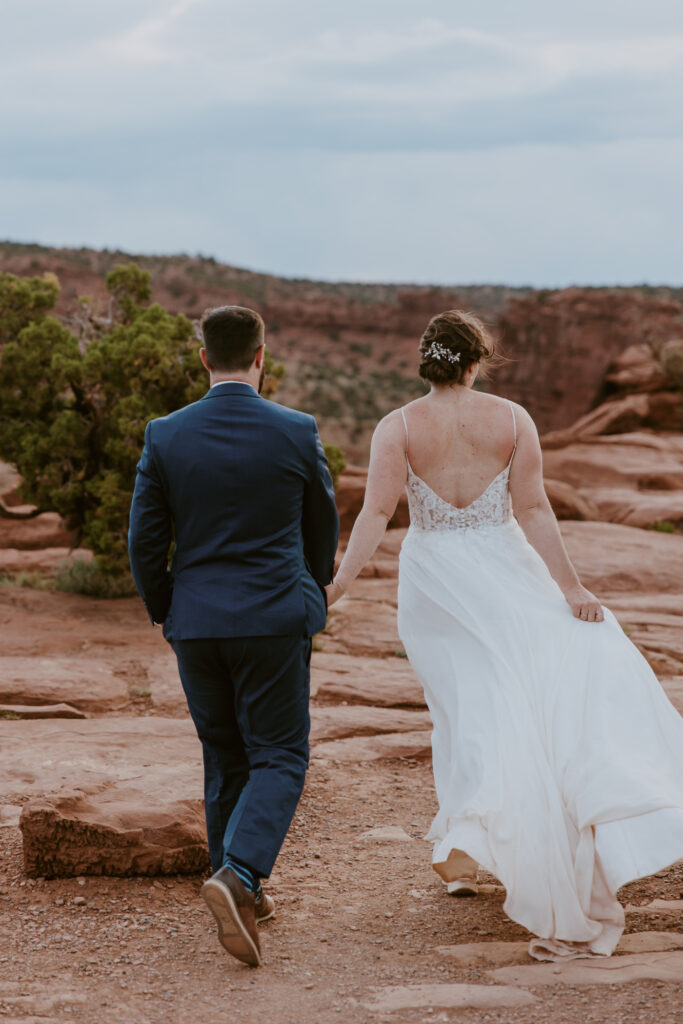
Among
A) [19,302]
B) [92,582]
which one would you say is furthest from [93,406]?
[92,582]

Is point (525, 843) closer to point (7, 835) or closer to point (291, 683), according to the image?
point (291, 683)

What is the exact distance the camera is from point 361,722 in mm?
7273

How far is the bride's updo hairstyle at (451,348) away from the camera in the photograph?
4297 millimetres

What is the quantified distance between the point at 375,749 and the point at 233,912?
10.8 feet

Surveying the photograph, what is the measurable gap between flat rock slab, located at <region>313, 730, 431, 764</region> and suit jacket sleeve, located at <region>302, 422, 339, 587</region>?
2934mm

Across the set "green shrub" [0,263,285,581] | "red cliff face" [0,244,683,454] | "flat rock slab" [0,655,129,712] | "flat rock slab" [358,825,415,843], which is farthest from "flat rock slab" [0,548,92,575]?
"red cliff face" [0,244,683,454]

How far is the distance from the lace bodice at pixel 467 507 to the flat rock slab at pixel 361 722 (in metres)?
2.93

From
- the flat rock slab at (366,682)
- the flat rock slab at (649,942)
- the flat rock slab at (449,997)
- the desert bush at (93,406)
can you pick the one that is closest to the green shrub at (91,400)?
the desert bush at (93,406)

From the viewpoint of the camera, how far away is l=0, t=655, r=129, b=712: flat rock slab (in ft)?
24.7

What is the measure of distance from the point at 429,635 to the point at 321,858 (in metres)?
1.46

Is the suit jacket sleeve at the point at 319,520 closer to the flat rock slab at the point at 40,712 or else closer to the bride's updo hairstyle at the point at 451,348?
the bride's updo hairstyle at the point at 451,348

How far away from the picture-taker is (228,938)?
3.60 m

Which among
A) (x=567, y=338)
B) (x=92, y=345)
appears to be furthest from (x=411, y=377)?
(x=92, y=345)

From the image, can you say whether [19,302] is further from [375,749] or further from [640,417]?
[640,417]
